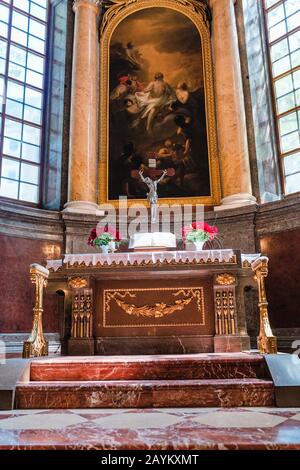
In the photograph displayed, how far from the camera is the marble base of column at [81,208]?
841cm

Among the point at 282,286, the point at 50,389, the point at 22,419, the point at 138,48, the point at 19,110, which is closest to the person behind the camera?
the point at 22,419

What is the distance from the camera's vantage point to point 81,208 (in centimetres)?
845

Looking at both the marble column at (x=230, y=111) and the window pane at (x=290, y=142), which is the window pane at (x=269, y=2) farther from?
the window pane at (x=290, y=142)

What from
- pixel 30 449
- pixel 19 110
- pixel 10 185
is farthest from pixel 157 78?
pixel 30 449

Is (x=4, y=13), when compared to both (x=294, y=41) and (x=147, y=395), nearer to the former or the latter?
(x=294, y=41)

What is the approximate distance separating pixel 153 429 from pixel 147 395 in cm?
87

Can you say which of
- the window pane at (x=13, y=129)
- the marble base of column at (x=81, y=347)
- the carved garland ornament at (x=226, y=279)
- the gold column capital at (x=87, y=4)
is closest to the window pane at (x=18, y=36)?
the gold column capital at (x=87, y=4)

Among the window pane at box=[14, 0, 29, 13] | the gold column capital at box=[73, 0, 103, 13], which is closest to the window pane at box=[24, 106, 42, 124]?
the window pane at box=[14, 0, 29, 13]

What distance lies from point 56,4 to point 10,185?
4.80m

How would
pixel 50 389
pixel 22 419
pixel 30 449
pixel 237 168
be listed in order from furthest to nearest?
pixel 237 168 < pixel 50 389 < pixel 22 419 < pixel 30 449

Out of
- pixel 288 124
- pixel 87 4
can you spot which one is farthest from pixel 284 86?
pixel 87 4

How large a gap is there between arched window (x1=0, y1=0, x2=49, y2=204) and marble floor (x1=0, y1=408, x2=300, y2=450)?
6.19 m

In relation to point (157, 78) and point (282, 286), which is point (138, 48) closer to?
point (157, 78)

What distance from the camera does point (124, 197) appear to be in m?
8.79
